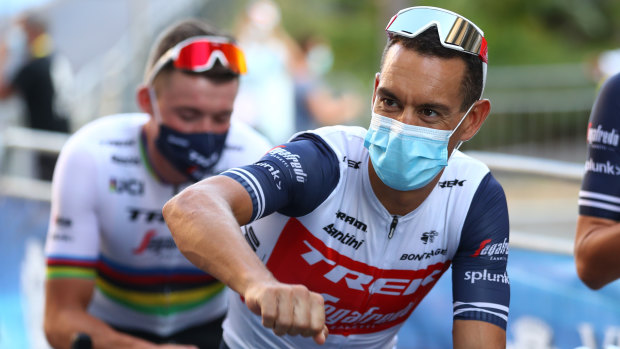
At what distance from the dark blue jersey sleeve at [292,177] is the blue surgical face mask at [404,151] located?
163 millimetres

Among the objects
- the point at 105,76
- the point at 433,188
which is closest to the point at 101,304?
the point at 433,188

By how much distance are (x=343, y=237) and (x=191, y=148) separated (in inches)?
55.2

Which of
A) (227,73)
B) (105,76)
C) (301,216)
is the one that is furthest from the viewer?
(105,76)

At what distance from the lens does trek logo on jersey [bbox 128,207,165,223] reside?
4402 millimetres

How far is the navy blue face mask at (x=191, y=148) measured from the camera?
4.18 metres

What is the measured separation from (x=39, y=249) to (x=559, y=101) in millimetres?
8834

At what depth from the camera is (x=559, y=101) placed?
1303 centimetres

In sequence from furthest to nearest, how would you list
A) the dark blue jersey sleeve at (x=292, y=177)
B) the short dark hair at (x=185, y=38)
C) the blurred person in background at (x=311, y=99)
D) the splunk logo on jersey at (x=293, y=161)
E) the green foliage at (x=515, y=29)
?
the green foliage at (x=515, y=29)
the blurred person in background at (x=311, y=99)
the short dark hair at (x=185, y=38)
the splunk logo on jersey at (x=293, y=161)
the dark blue jersey sleeve at (x=292, y=177)

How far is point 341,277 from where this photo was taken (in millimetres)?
3043

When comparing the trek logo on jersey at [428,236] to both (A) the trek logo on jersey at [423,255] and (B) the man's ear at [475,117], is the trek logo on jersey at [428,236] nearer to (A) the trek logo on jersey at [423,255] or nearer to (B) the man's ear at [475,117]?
(A) the trek logo on jersey at [423,255]

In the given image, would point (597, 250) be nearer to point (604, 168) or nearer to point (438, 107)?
point (604, 168)

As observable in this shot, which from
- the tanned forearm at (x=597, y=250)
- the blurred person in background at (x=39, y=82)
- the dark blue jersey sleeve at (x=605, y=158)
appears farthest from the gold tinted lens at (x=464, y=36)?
the blurred person in background at (x=39, y=82)

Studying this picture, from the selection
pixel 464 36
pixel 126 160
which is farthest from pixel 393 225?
pixel 126 160

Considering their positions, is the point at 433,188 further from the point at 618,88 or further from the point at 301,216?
the point at 618,88
